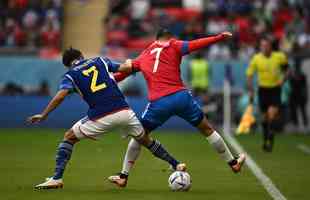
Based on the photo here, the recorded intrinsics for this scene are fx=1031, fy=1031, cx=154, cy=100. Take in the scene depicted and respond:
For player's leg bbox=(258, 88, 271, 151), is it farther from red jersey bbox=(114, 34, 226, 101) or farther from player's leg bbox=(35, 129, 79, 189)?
player's leg bbox=(35, 129, 79, 189)

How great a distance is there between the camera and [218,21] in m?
34.6

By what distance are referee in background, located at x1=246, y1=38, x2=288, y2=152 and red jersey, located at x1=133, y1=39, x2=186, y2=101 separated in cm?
672

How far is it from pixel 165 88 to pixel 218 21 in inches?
818

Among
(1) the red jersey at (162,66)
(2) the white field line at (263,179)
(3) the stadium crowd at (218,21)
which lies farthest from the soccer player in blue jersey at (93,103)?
(3) the stadium crowd at (218,21)

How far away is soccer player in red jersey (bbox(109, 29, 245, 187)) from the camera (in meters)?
13.9

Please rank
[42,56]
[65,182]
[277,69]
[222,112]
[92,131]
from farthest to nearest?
[42,56] → [222,112] → [277,69] → [65,182] → [92,131]

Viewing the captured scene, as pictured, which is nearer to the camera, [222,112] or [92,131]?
[92,131]

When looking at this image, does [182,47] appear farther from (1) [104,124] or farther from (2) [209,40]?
(1) [104,124]

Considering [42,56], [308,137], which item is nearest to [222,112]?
[308,137]

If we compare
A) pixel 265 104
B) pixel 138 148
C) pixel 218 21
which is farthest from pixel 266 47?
pixel 218 21

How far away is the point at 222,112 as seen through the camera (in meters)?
30.2

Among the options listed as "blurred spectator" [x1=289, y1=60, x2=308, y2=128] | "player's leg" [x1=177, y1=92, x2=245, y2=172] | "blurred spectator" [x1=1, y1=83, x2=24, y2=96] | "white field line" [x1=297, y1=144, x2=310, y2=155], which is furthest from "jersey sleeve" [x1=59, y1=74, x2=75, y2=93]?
"blurred spectator" [x1=1, y1=83, x2=24, y2=96]

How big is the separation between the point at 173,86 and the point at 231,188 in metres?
1.61

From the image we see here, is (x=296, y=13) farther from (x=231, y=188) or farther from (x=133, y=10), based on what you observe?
(x=231, y=188)
